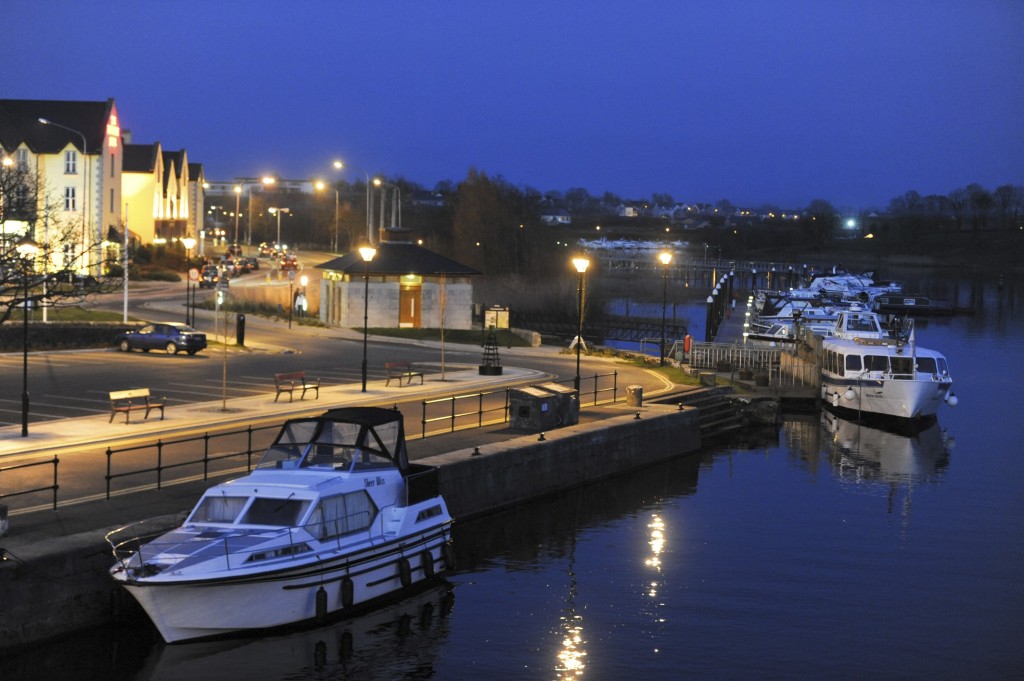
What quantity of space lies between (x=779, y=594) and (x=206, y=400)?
20.6 m

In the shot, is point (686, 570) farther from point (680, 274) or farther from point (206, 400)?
point (680, 274)

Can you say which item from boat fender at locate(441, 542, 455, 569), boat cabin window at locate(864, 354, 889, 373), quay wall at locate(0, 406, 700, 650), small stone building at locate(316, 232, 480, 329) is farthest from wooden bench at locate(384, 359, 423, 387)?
small stone building at locate(316, 232, 480, 329)

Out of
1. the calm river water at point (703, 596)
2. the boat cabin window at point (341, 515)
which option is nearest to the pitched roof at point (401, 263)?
the calm river water at point (703, 596)

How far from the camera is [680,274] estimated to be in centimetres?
19425

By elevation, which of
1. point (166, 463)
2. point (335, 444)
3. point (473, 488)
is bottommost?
point (473, 488)

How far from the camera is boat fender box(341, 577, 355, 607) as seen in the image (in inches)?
870

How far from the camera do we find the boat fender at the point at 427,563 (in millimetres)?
24266

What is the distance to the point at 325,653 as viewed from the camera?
2119 centimetres

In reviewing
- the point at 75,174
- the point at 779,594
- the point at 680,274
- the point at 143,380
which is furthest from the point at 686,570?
the point at 680,274

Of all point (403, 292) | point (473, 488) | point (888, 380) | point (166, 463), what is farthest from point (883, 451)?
point (403, 292)

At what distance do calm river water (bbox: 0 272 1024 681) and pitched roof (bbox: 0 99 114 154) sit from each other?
6793 cm

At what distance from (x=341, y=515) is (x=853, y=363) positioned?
33.6m

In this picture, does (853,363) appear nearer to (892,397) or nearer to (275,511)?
(892,397)

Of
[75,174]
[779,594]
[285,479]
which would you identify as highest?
[75,174]
